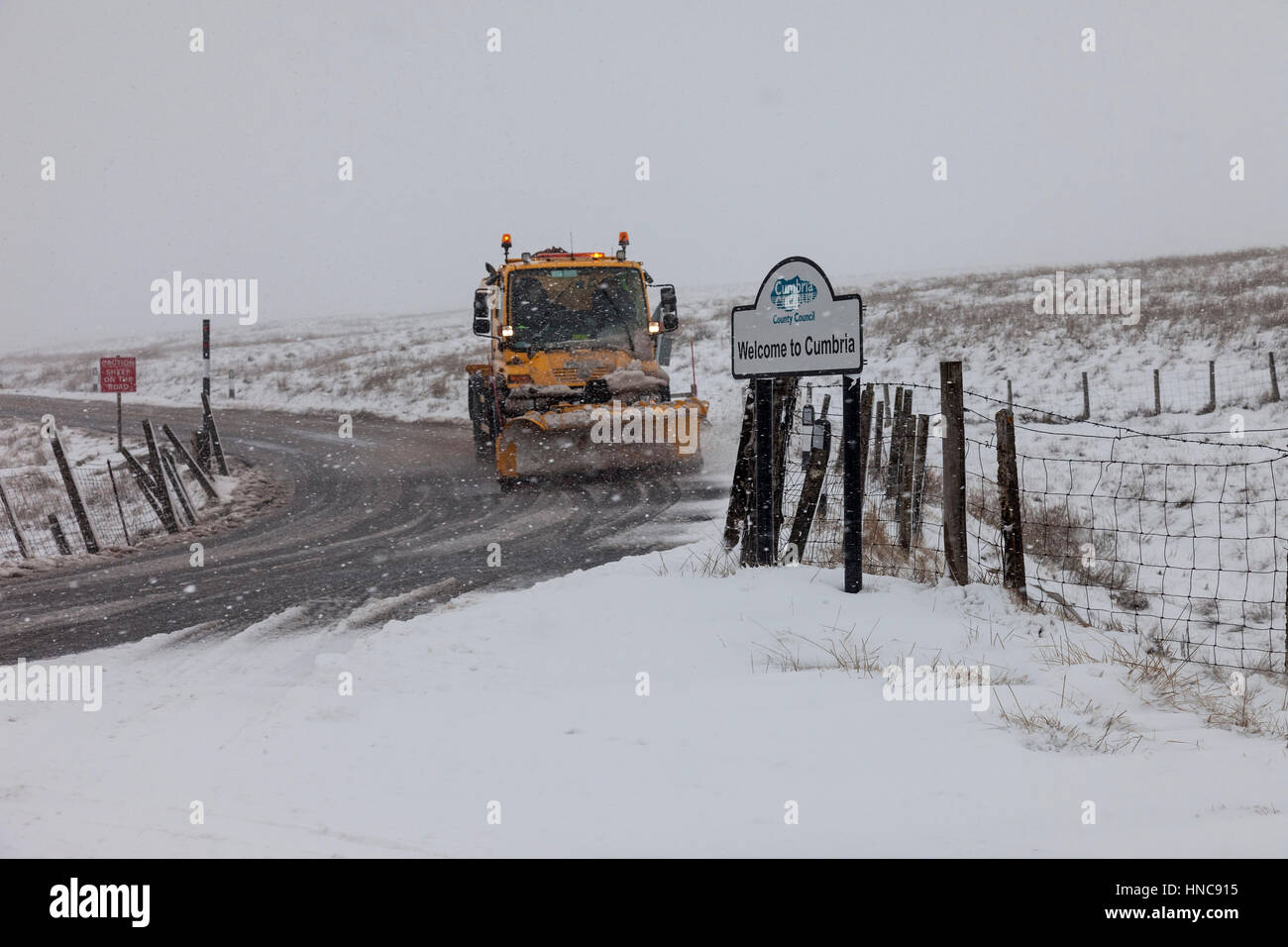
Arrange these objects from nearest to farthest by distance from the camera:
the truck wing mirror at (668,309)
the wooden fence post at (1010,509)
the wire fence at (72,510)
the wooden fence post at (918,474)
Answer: the wooden fence post at (1010,509) → the wooden fence post at (918,474) → the wire fence at (72,510) → the truck wing mirror at (668,309)

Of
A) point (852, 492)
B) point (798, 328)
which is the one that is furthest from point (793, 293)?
point (852, 492)

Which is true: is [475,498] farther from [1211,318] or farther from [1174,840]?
[1211,318]

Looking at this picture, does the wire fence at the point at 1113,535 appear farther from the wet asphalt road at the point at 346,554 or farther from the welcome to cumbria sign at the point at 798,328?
the wet asphalt road at the point at 346,554

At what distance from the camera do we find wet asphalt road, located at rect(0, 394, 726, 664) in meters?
6.94

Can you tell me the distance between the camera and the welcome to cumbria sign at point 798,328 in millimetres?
6207

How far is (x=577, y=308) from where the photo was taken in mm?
13867

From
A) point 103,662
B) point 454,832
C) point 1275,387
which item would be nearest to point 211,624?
point 103,662

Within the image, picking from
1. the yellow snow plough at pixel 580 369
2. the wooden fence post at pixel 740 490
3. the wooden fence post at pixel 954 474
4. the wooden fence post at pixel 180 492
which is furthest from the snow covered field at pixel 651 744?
the yellow snow plough at pixel 580 369

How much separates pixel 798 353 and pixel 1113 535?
255 inches

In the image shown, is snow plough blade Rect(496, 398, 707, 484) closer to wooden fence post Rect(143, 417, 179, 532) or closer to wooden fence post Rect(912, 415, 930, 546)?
wooden fence post Rect(143, 417, 179, 532)

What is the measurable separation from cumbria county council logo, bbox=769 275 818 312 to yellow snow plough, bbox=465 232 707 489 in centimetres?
618

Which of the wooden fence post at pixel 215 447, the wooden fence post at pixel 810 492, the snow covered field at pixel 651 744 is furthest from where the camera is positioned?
the wooden fence post at pixel 215 447

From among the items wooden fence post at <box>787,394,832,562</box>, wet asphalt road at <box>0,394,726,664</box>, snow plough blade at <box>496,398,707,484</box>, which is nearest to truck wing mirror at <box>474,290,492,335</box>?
snow plough blade at <box>496,398,707,484</box>

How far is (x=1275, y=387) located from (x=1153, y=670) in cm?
1495
